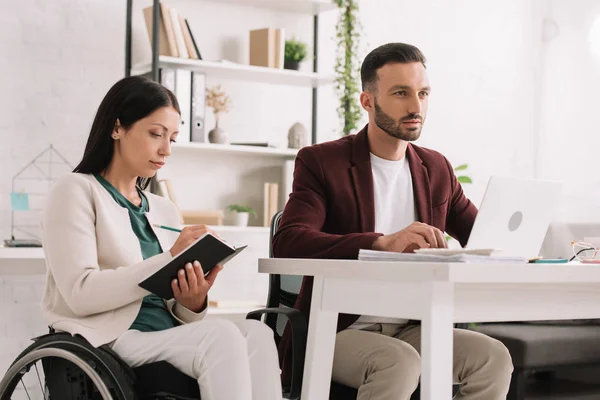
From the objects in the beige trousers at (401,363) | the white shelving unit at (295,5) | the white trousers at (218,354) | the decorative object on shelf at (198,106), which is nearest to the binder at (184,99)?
the decorative object on shelf at (198,106)

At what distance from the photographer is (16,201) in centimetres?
364

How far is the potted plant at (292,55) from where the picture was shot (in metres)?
4.14

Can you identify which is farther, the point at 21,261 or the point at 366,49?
the point at 366,49

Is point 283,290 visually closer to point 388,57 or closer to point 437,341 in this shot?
point 388,57

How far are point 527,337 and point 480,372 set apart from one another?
1171mm

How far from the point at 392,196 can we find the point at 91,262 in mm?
873

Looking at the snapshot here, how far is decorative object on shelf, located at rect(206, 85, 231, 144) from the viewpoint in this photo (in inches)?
157

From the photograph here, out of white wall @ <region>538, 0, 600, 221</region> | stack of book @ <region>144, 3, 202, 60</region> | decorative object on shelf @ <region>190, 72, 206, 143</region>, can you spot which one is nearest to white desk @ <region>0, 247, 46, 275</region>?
decorative object on shelf @ <region>190, 72, 206, 143</region>

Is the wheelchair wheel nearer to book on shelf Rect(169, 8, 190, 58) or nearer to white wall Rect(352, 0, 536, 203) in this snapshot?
book on shelf Rect(169, 8, 190, 58)

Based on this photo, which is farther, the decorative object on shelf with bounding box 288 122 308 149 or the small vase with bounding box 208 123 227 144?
the decorative object on shelf with bounding box 288 122 308 149

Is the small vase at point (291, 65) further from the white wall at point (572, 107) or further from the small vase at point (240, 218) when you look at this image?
the white wall at point (572, 107)

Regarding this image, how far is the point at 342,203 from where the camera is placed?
2.31 m

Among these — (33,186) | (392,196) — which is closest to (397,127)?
(392,196)

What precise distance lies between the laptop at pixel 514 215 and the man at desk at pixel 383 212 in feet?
0.59
